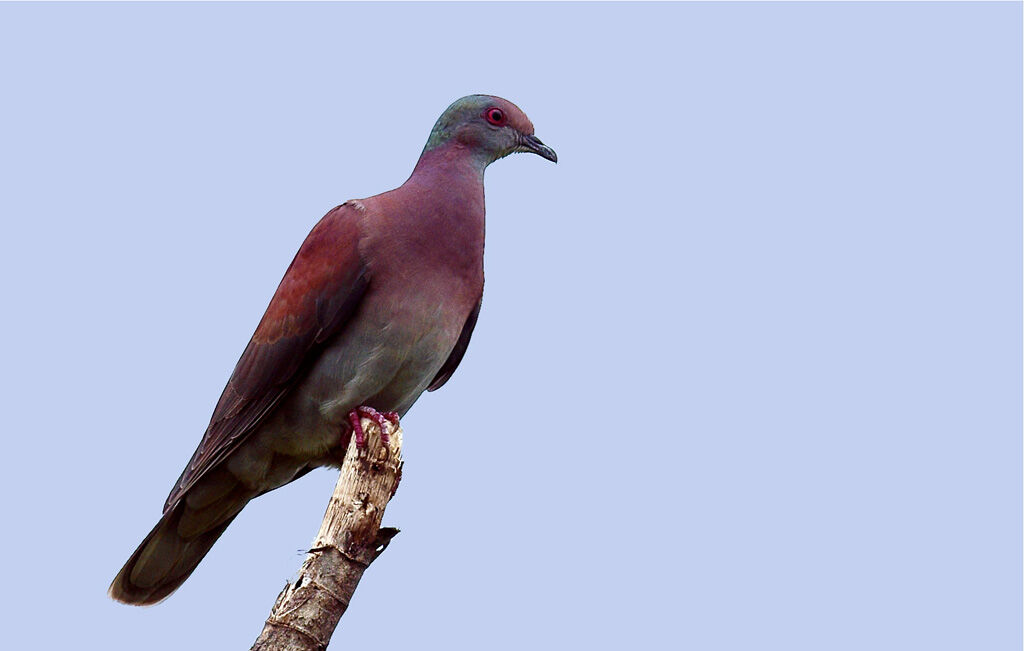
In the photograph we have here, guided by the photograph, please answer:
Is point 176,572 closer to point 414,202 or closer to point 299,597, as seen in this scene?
point 299,597

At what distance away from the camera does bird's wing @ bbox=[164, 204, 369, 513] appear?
5.98 m

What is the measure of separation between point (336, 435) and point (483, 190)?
60.6 inches

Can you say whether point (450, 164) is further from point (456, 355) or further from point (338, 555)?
point (338, 555)

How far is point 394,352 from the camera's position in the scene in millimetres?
5930

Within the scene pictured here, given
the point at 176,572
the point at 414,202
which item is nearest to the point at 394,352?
the point at 414,202

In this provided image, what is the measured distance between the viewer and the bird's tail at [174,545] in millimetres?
6352

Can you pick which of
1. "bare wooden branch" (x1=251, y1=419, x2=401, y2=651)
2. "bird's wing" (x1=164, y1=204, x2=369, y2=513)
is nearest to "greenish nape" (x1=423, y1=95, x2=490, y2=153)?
"bird's wing" (x1=164, y1=204, x2=369, y2=513)

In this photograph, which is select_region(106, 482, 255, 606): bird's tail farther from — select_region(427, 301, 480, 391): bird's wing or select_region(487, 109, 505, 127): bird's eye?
select_region(487, 109, 505, 127): bird's eye

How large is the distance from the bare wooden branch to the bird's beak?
211 cm

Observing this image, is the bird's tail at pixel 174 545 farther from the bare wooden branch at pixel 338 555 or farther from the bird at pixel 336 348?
the bare wooden branch at pixel 338 555

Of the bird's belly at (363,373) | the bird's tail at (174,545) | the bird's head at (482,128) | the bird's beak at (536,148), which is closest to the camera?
the bird's belly at (363,373)

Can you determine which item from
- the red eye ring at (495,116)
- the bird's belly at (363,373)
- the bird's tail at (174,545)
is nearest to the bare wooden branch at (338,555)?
the bird's belly at (363,373)

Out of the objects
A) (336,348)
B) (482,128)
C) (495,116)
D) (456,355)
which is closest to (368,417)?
(336,348)

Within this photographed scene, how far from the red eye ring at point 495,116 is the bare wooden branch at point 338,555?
2.07 m
